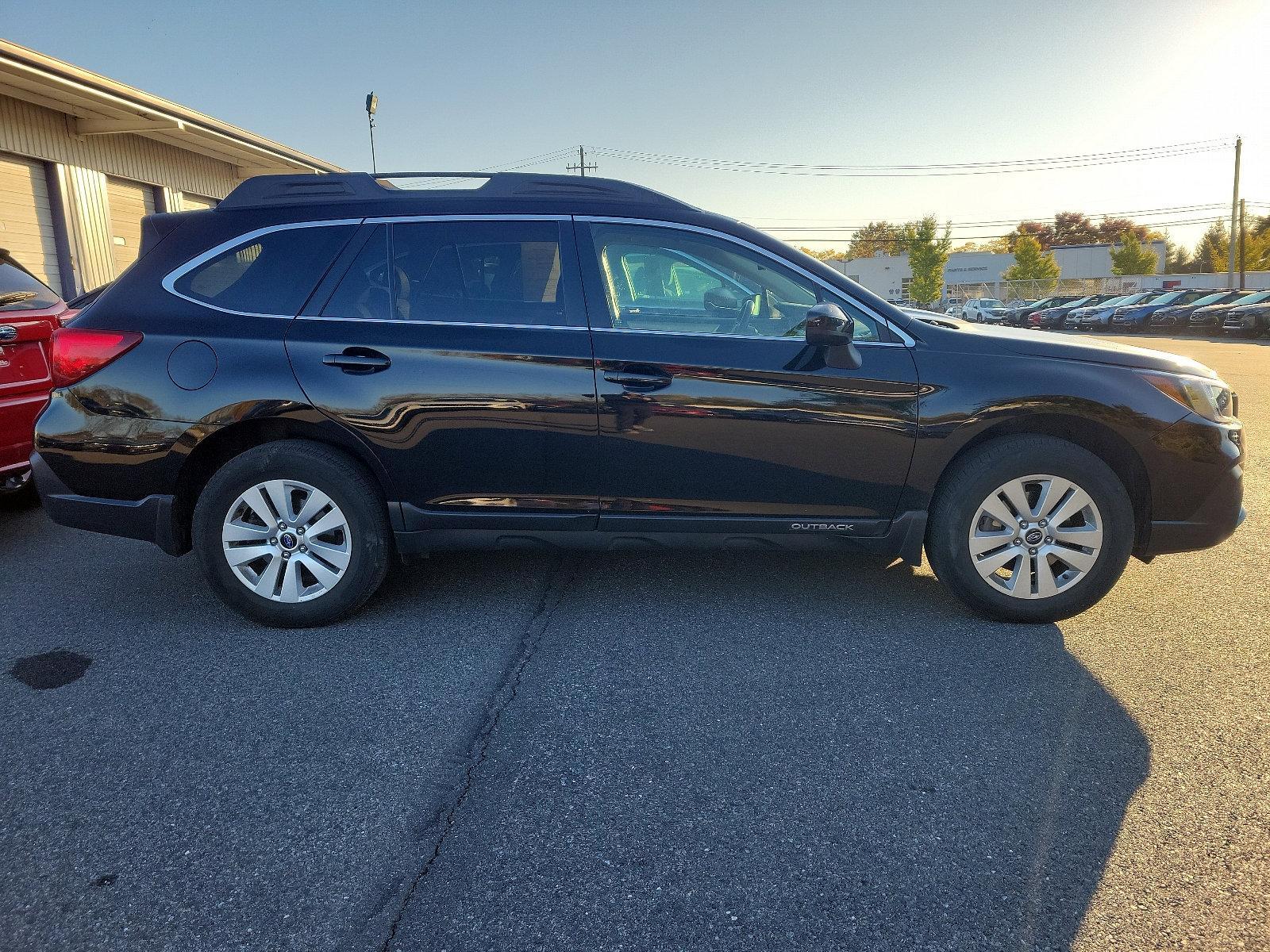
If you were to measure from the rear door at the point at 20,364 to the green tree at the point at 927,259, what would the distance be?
7922 cm

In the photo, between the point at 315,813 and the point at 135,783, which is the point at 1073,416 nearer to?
the point at 315,813

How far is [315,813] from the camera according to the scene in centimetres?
236

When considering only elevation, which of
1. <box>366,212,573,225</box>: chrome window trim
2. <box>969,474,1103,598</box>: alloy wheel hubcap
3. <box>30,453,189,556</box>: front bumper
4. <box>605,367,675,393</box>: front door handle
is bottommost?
<box>969,474,1103,598</box>: alloy wheel hubcap

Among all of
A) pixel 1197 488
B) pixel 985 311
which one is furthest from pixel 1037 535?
pixel 985 311

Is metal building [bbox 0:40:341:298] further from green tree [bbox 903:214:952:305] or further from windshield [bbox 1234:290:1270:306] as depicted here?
green tree [bbox 903:214:952:305]

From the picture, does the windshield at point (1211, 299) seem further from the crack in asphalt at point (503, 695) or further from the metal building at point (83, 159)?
the crack in asphalt at point (503, 695)

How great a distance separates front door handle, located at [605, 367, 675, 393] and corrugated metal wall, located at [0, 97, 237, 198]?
494 inches

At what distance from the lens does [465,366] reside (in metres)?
3.54

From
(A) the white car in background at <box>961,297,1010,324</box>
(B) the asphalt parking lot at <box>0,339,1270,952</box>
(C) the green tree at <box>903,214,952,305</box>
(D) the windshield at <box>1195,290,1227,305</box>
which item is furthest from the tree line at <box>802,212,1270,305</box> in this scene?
(B) the asphalt parking lot at <box>0,339,1270,952</box>

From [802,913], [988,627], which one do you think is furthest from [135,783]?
[988,627]

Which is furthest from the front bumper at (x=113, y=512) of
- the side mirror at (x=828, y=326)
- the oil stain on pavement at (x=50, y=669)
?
the side mirror at (x=828, y=326)

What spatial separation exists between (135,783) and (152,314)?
203cm

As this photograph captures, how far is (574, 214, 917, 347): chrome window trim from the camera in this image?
3.58 meters

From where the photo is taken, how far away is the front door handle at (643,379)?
3.51m
